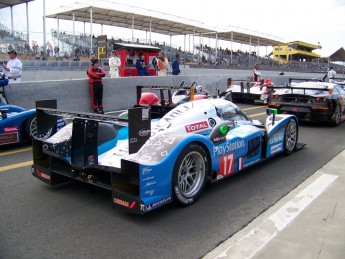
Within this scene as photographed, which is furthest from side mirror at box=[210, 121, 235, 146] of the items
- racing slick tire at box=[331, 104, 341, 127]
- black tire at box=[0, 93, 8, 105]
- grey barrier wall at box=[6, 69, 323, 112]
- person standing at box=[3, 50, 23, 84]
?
person standing at box=[3, 50, 23, 84]

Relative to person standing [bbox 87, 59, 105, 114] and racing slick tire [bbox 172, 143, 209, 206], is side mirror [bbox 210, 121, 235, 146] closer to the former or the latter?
racing slick tire [bbox 172, 143, 209, 206]

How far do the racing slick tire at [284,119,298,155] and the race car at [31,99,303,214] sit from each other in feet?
3.46

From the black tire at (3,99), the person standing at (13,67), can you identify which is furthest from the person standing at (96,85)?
the black tire at (3,99)

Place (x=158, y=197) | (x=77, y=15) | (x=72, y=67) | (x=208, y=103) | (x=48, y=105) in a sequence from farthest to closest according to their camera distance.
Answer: (x=77, y=15) → (x=72, y=67) → (x=208, y=103) → (x=48, y=105) → (x=158, y=197)

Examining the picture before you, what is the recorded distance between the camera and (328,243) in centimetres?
315

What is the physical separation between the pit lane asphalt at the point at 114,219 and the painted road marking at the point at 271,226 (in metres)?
0.18

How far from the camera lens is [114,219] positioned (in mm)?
3654

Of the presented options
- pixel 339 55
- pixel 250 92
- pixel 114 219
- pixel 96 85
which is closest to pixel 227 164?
pixel 114 219

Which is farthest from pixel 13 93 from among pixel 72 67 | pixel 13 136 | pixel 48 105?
pixel 72 67

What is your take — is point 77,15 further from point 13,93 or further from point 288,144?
point 288,144

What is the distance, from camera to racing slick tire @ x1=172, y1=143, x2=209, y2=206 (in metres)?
3.80

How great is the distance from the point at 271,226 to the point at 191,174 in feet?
3.51

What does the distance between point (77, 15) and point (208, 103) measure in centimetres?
2265

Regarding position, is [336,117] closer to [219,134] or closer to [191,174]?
[219,134]
